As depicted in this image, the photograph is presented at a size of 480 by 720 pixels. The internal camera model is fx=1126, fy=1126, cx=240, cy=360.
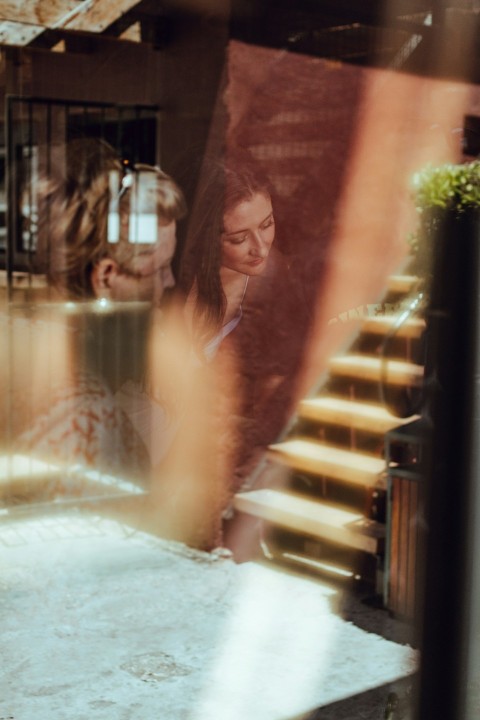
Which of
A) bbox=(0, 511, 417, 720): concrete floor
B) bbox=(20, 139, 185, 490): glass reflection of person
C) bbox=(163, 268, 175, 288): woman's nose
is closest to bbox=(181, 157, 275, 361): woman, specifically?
bbox=(163, 268, 175, 288): woman's nose

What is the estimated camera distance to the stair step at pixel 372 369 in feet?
23.0

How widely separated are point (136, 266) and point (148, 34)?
1.47 m

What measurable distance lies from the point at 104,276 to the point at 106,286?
0.35 ft

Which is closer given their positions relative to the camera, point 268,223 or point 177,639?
point 177,639

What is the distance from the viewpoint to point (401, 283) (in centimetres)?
771

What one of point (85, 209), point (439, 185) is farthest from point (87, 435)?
point (439, 185)

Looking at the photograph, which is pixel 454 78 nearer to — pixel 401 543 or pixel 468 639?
pixel 401 543

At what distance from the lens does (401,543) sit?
230 inches

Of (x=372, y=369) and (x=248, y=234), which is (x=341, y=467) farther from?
(x=248, y=234)

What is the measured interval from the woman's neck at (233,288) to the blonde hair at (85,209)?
58cm

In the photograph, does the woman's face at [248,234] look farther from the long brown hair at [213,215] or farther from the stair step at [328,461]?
the stair step at [328,461]

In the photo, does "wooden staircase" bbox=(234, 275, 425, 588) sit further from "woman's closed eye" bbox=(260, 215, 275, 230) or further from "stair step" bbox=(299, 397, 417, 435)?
"woman's closed eye" bbox=(260, 215, 275, 230)

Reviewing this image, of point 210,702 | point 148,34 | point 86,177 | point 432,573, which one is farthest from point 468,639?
point 86,177

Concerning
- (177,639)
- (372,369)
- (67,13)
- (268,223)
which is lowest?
(177,639)
